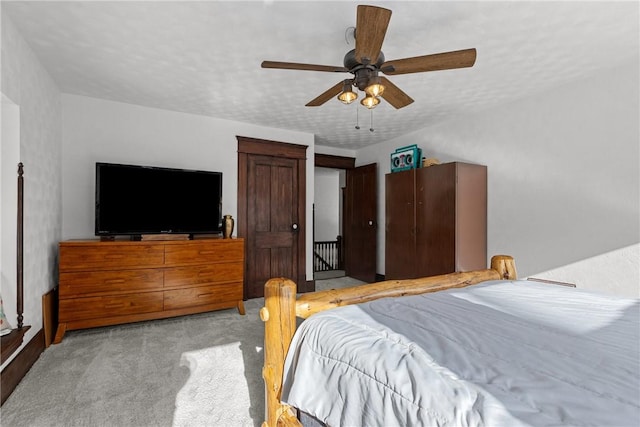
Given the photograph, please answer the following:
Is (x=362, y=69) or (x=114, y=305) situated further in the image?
(x=114, y=305)

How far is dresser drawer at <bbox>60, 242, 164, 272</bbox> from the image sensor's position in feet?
9.16

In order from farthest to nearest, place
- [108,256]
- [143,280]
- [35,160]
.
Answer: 1. [143,280]
2. [108,256]
3. [35,160]

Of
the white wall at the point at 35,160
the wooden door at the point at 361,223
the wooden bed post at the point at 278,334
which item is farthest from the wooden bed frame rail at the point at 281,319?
the wooden door at the point at 361,223

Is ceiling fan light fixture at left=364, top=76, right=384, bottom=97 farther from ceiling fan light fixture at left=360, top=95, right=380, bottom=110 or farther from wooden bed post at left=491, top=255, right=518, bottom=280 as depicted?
wooden bed post at left=491, top=255, right=518, bottom=280

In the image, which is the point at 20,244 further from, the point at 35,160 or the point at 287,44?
the point at 287,44

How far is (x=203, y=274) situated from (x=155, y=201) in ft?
3.16

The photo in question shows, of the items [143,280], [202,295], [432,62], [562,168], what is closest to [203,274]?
[202,295]

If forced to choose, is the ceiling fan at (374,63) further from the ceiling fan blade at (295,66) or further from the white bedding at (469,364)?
the white bedding at (469,364)

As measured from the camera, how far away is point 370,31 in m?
1.65

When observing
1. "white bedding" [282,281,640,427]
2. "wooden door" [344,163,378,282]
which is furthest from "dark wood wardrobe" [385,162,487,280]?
"white bedding" [282,281,640,427]

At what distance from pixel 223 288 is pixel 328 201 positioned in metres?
6.47

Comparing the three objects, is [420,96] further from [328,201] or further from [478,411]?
[328,201]

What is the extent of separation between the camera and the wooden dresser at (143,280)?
9.22 ft

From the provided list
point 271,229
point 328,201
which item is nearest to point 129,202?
point 271,229
